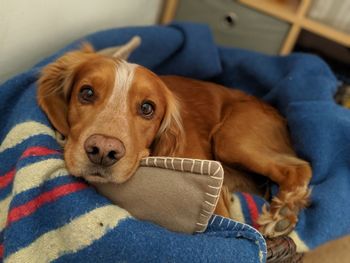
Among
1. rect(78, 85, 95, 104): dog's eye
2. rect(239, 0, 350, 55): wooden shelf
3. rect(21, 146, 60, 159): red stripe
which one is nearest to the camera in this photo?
rect(21, 146, 60, 159): red stripe

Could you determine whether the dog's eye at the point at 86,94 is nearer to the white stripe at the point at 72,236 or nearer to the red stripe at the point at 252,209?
the white stripe at the point at 72,236

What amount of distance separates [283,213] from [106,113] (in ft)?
2.65

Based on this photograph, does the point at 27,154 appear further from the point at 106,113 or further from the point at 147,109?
the point at 147,109

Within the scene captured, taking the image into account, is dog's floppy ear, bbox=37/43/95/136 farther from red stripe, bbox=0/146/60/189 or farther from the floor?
the floor

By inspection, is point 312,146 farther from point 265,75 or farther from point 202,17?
point 202,17

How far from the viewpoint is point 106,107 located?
1.30 meters

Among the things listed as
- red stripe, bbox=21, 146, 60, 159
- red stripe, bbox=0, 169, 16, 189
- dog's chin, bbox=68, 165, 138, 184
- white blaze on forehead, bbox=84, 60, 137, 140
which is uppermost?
white blaze on forehead, bbox=84, 60, 137, 140

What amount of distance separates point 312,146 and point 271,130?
21 cm

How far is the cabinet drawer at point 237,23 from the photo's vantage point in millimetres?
2439

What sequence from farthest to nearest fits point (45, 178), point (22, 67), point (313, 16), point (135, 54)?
point (313, 16), point (135, 54), point (22, 67), point (45, 178)

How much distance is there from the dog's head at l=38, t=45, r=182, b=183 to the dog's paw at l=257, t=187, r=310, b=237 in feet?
1.46

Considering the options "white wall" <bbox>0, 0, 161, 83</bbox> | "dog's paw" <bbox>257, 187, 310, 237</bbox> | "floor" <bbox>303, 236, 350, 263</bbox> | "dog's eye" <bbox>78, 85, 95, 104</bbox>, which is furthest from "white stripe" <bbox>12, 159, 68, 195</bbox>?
"floor" <bbox>303, 236, 350, 263</bbox>

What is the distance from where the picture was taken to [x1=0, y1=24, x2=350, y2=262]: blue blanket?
1121 mm

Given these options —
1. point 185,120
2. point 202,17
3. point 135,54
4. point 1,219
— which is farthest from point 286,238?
point 202,17
